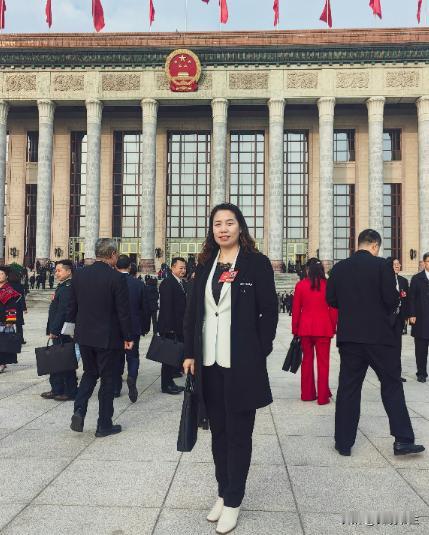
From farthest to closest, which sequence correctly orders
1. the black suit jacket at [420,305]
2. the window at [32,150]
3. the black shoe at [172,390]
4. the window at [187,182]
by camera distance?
the window at [32,150] < the window at [187,182] < the black suit jacket at [420,305] < the black shoe at [172,390]

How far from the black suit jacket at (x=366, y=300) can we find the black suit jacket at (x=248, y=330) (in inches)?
66.4

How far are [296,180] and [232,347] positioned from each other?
36662 millimetres

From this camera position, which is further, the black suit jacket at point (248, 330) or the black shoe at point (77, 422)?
the black shoe at point (77, 422)

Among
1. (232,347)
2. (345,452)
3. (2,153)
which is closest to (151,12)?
(2,153)

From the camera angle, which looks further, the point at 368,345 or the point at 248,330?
the point at 368,345

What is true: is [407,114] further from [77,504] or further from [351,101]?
[77,504]

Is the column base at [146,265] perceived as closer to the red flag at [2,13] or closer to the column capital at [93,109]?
the column capital at [93,109]

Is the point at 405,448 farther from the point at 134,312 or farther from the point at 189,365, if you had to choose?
the point at 134,312

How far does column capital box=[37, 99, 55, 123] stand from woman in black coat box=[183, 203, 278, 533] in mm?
34983

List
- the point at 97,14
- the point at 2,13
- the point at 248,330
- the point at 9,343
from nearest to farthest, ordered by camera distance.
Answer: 1. the point at 248,330
2. the point at 9,343
3. the point at 97,14
4. the point at 2,13

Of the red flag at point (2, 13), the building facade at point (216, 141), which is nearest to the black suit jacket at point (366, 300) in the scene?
the building facade at point (216, 141)

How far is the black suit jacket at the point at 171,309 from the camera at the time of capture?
24.0ft

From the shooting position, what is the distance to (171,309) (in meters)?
7.38

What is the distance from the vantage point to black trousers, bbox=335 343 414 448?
4.47 metres
